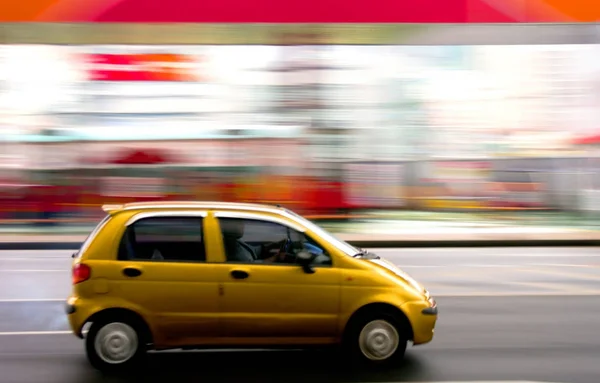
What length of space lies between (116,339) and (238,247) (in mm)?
1200

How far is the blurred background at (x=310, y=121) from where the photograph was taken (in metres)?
18.2

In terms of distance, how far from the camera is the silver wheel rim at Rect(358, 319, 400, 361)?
6770 mm

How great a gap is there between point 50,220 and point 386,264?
12742 millimetres

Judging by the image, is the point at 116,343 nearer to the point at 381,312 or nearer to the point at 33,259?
the point at 381,312

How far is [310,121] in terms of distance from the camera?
61.0ft

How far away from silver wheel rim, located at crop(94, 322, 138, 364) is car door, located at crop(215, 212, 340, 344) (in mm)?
733

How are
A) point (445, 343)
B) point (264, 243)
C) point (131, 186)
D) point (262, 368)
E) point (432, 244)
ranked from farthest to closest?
point (131, 186) → point (432, 244) → point (445, 343) → point (264, 243) → point (262, 368)

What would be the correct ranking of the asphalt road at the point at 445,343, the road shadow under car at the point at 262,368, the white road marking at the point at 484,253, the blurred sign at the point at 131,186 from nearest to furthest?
the road shadow under car at the point at 262,368 < the asphalt road at the point at 445,343 < the white road marking at the point at 484,253 < the blurred sign at the point at 131,186

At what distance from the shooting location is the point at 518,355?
287 inches

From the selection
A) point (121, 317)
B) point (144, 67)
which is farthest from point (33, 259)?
point (121, 317)

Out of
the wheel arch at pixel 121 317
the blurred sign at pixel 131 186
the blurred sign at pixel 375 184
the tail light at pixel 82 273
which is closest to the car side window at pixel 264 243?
the wheel arch at pixel 121 317

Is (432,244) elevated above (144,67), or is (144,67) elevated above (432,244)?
(144,67)

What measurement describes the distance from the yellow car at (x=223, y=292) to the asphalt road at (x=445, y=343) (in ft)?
0.81

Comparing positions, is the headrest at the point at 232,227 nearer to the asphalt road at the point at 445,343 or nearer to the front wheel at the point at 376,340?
the asphalt road at the point at 445,343
